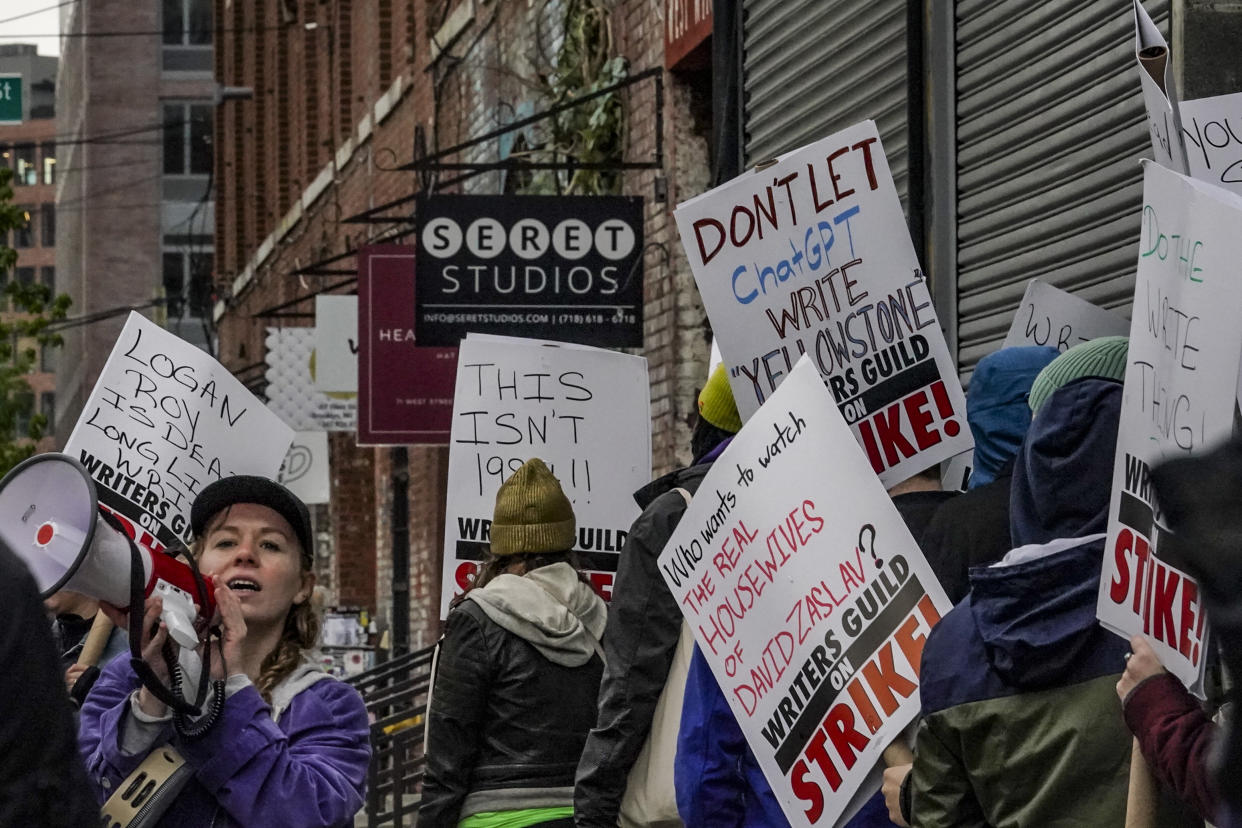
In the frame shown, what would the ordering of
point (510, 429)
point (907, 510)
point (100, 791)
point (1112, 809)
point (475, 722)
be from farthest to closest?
point (510, 429)
point (475, 722)
point (907, 510)
point (100, 791)
point (1112, 809)

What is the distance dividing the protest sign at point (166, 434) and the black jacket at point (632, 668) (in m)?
1.32

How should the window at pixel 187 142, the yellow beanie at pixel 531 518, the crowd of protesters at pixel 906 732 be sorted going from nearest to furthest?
the crowd of protesters at pixel 906 732
the yellow beanie at pixel 531 518
the window at pixel 187 142

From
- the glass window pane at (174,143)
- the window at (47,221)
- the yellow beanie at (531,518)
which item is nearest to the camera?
the yellow beanie at (531,518)

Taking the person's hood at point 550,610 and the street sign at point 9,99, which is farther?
the street sign at point 9,99

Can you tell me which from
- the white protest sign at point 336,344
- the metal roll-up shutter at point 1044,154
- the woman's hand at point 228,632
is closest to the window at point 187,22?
the white protest sign at point 336,344

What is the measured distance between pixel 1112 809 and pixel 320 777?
1.32m

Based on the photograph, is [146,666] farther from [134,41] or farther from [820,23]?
[134,41]

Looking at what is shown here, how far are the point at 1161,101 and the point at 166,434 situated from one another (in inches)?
143

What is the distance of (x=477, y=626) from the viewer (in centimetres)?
563

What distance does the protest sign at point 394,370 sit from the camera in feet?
44.8

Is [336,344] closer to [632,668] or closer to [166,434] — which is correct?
[166,434]

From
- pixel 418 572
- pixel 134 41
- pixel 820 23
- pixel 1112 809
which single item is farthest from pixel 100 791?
pixel 134 41

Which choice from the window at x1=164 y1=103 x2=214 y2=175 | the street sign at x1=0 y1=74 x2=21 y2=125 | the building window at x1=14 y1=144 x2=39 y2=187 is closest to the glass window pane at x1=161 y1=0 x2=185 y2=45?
the window at x1=164 y1=103 x2=214 y2=175

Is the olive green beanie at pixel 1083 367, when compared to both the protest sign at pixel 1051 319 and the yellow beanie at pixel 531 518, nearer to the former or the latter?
the protest sign at pixel 1051 319
